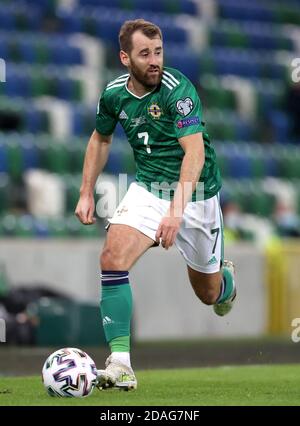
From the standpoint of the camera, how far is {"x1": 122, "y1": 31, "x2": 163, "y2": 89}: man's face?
817cm

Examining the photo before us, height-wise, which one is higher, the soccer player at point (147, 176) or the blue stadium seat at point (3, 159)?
the blue stadium seat at point (3, 159)

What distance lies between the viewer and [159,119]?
8.39m

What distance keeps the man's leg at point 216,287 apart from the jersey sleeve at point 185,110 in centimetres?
130

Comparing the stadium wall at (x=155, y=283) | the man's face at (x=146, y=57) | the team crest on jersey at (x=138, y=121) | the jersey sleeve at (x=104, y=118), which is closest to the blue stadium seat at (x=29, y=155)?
the stadium wall at (x=155, y=283)

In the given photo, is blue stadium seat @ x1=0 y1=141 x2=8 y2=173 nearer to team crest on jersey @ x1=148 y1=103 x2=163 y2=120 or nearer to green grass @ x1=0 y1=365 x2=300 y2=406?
green grass @ x1=0 y1=365 x2=300 y2=406

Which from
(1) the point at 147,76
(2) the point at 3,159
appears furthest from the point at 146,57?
(2) the point at 3,159

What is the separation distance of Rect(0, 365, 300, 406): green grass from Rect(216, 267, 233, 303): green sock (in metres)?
0.59

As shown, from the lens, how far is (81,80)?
A: 802 inches

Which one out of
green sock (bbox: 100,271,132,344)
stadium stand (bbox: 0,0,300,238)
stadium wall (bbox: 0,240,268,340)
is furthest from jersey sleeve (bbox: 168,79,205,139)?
stadium stand (bbox: 0,0,300,238)

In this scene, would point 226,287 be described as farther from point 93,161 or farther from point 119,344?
point 119,344

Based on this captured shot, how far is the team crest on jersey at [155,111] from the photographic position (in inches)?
329

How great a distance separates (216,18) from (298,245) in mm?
7729

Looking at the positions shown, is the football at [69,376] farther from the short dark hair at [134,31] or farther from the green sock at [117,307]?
the short dark hair at [134,31]
